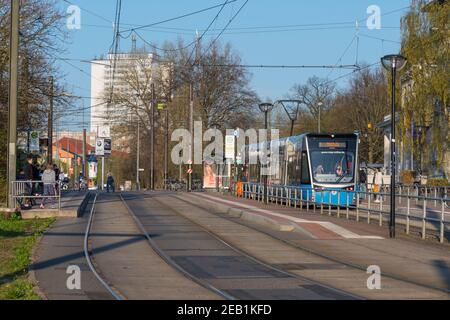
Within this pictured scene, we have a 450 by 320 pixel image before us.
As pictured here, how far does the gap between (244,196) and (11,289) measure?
36882mm

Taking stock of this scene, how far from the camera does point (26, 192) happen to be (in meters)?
27.6

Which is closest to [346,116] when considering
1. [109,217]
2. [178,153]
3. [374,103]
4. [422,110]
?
[374,103]

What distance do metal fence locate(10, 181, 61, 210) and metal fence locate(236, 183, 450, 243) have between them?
9774mm

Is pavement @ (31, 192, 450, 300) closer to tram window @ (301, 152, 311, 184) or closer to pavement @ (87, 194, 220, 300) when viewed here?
pavement @ (87, 194, 220, 300)

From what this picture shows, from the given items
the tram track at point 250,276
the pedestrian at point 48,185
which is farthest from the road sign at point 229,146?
the tram track at point 250,276

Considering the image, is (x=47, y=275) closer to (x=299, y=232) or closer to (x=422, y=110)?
(x=299, y=232)

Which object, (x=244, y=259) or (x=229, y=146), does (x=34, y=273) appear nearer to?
(x=244, y=259)

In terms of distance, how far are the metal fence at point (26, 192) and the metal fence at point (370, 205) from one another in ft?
32.1

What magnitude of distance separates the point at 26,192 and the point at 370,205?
11.6 metres

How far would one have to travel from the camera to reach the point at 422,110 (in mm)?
45750

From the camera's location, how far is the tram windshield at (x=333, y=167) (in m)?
34.1

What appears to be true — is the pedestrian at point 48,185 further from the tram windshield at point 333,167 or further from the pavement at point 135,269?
the tram windshield at point 333,167

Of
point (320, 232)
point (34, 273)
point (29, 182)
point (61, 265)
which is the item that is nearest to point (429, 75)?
point (320, 232)

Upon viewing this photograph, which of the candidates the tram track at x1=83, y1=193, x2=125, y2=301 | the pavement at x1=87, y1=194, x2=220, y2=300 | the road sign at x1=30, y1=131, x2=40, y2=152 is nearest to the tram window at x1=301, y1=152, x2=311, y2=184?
the pavement at x1=87, y1=194, x2=220, y2=300
